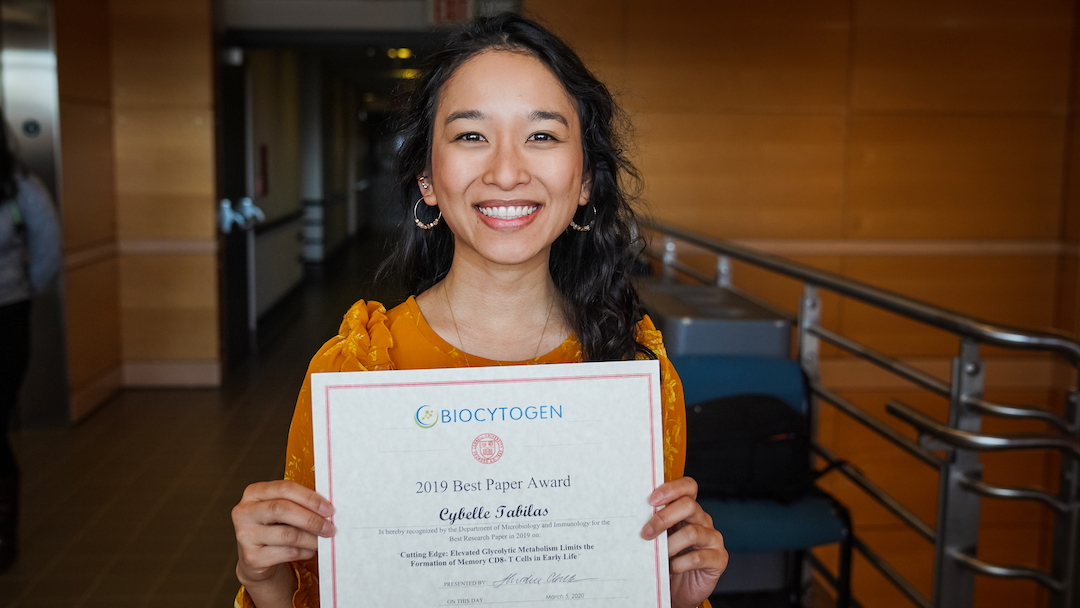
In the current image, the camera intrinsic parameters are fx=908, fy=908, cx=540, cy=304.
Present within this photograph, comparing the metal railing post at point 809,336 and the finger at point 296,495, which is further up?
the finger at point 296,495

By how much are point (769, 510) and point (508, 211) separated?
1771 millimetres

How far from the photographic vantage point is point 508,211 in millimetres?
1182

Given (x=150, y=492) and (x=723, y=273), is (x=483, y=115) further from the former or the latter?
(x=150, y=492)

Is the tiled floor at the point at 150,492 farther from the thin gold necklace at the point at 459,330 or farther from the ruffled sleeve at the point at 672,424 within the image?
the ruffled sleeve at the point at 672,424

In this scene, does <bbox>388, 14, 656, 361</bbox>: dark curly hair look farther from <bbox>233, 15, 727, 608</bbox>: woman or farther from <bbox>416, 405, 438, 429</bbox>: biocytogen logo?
<bbox>416, 405, 438, 429</bbox>: biocytogen logo

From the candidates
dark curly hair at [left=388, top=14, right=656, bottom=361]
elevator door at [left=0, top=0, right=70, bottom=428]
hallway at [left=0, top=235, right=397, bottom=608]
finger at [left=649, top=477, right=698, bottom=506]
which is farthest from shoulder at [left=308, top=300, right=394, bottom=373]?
elevator door at [left=0, top=0, right=70, bottom=428]

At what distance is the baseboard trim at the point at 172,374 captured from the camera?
6.19 metres

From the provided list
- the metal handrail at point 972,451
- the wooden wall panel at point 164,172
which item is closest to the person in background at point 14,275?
the wooden wall panel at point 164,172

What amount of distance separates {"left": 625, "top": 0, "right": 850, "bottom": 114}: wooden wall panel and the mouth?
17.0 feet

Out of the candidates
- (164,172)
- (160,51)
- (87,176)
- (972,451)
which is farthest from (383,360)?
(160,51)

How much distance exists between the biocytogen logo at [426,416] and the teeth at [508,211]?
28 centimetres

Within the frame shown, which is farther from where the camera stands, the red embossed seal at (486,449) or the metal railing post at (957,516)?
the metal railing post at (957,516)

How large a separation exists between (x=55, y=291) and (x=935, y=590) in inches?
185

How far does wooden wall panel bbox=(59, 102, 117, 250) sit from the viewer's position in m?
5.16
